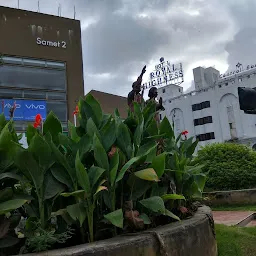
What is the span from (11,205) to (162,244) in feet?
3.33

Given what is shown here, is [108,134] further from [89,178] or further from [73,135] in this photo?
[89,178]

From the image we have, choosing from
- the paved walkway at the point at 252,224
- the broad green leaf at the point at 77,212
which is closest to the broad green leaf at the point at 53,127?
the broad green leaf at the point at 77,212

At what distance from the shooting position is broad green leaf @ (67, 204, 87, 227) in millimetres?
A: 2207

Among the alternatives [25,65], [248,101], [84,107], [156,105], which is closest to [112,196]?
[84,107]

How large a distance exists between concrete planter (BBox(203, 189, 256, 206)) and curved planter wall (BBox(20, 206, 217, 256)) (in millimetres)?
5306

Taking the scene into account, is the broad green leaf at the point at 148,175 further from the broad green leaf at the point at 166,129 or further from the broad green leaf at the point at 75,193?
the broad green leaf at the point at 166,129

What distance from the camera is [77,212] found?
225 centimetres

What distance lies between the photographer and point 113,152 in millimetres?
2461

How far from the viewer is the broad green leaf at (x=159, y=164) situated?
248 cm

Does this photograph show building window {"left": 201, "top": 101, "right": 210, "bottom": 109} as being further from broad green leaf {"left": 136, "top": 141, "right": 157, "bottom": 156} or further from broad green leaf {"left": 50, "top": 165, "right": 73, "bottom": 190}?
broad green leaf {"left": 50, "top": 165, "right": 73, "bottom": 190}

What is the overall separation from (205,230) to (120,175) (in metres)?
1.01

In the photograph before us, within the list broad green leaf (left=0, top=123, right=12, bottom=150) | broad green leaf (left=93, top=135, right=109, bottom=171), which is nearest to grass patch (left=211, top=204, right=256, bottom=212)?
broad green leaf (left=93, top=135, right=109, bottom=171)

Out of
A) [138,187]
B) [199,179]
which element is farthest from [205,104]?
[138,187]

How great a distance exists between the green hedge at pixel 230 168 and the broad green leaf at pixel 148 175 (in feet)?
19.7
